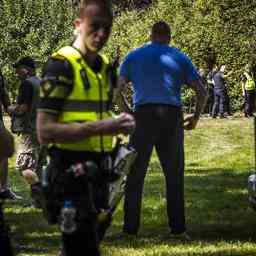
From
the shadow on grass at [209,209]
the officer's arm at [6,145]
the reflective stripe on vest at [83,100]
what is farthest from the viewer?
the shadow on grass at [209,209]

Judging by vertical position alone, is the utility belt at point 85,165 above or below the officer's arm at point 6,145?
below

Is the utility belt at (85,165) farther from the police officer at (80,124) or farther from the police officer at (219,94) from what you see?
the police officer at (219,94)

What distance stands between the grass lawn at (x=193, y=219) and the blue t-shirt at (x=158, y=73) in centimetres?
133

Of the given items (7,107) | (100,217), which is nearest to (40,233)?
(7,107)

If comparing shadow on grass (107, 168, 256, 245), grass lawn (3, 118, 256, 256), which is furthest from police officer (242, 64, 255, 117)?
shadow on grass (107, 168, 256, 245)

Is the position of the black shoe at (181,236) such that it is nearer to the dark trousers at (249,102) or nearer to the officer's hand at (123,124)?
the officer's hand at (123,124)

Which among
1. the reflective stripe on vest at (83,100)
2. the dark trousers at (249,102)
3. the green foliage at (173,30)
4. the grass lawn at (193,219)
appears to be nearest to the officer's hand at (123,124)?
the reflective stripe on vest at (83,100)

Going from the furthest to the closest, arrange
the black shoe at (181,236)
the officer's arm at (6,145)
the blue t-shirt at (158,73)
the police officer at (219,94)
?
the police officer at (219,94) → the black shoe at (181,236) → the blue t-shirt at (158,73) → the officer's arm at (6,145)

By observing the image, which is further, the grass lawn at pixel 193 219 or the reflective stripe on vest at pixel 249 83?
the reflective stripe on vest at pixel 249 83

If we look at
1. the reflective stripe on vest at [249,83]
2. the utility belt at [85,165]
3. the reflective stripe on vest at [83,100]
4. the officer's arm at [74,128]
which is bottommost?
the reflective stripe on vest at [249,83]

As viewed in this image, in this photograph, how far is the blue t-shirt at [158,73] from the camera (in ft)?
25.0

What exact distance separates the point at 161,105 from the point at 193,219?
7.04 feet

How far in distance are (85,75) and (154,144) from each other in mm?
3557

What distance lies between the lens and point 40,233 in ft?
27.7
